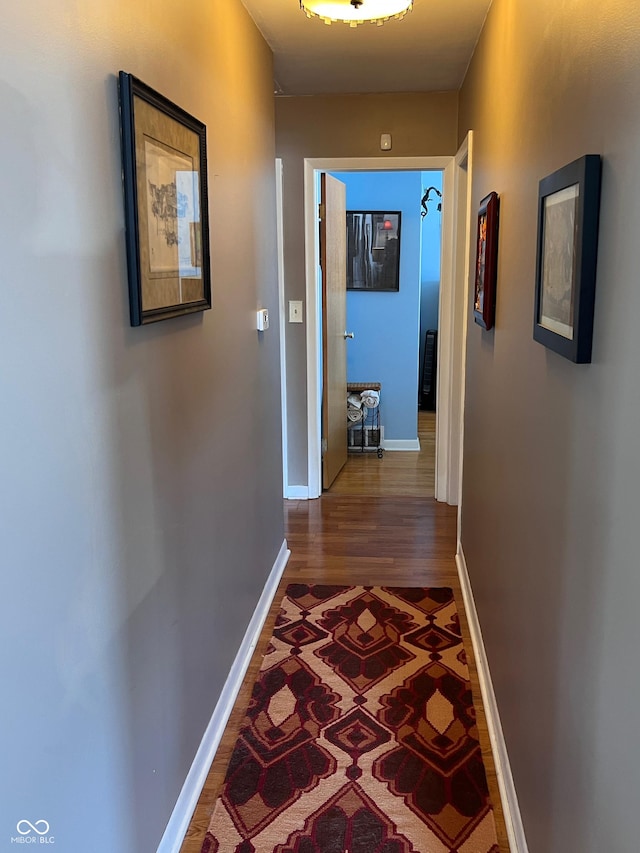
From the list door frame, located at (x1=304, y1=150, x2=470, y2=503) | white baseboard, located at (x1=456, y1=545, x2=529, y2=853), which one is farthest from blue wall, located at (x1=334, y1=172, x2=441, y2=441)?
white baseboard, located at (x1=456, y1=545, x2=529, y2=853)

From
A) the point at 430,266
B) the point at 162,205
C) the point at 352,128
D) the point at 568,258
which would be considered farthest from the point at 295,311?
the point at 430,266

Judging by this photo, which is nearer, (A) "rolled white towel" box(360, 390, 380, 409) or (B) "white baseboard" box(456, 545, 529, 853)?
(B) "white baseboard" box(456, 545, 529, 853)

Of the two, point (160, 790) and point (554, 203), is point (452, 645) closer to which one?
point (160, 790)

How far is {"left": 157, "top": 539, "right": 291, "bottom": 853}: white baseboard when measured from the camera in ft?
5.74

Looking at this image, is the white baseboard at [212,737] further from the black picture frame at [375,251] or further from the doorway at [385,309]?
the black picture frame at [375,251]

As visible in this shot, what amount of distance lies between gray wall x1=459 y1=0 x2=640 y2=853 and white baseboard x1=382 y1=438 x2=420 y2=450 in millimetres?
3422

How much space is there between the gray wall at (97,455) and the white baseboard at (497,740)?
0.85 metres

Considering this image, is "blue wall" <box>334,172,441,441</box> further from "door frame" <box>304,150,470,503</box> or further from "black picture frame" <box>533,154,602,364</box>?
"black picture frame" <box>533,154,602,364</box>

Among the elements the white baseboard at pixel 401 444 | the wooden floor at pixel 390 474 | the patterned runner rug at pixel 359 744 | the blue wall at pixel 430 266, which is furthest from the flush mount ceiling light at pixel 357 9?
the blue wall at pixel 430 266

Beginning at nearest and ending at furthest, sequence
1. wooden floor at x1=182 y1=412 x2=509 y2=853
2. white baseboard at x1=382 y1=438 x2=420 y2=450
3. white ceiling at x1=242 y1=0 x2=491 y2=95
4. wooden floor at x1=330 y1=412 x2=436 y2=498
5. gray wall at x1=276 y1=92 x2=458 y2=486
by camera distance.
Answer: white ceiling at x1=242 y1=0 x2=491 y2=95 → wooden floor at x1=182 y1=412 x2=509 y2=853 → gray wall at x1=276 y1=92 x2=458 y2=486 → wooden floor at x1=330 y1=412 x2=436 y2=498 → white baseboard at x1=382 y1=438 x2=420 y2=450

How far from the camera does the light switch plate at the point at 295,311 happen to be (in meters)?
4.28

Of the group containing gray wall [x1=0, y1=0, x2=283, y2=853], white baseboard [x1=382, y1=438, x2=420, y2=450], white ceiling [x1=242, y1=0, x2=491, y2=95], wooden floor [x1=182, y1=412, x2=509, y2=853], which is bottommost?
wooden floor [x1=182, y1=412, x2=509, y2=853]

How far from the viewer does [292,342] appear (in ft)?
14.3

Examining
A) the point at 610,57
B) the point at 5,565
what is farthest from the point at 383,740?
the point at 610,57
